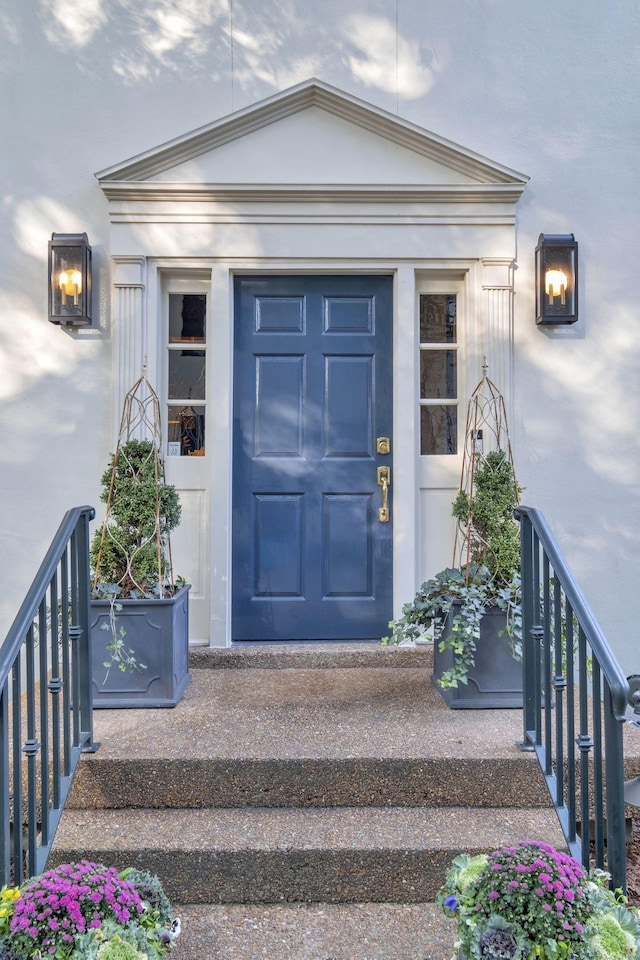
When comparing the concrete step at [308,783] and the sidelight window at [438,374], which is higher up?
the sidelight window at [438,374]

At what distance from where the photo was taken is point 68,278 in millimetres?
3049

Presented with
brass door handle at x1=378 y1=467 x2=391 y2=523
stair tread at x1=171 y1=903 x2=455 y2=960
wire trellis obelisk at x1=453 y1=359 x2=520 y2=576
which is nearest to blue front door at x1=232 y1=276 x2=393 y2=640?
brass door handle at x1=378 y1=467 x2=391 y2=523

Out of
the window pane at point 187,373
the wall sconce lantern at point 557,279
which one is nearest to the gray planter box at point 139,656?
the window pane at point 187,373

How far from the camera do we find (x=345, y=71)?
320 cm

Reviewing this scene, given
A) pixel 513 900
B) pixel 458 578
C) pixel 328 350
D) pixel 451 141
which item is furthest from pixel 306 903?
pixel 451 141

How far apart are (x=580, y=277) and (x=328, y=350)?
4.13 ft

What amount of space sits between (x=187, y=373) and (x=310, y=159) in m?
1.17

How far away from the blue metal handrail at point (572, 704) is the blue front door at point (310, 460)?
3.49 ft

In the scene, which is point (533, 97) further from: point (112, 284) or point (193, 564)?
point (193, 564)

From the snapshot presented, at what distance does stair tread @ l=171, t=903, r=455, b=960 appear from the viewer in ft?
5.65

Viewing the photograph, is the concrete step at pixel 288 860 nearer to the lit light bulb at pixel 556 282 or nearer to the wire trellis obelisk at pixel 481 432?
the wire trellis obelisk at pixel 481 432

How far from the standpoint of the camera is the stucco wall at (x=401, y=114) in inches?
124

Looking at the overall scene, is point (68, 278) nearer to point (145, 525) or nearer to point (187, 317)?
point (187, 317)

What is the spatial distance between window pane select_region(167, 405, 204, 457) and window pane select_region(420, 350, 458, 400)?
112 cm
